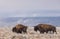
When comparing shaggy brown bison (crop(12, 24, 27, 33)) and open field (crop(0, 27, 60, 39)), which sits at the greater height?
shaggy brown bison (crop(12, 24, 27, 33))

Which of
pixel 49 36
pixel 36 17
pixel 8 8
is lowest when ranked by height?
pixel 49 36

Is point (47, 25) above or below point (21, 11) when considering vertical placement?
below

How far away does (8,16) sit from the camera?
160 centimetres

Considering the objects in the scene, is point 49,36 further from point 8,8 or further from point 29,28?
point 8,8

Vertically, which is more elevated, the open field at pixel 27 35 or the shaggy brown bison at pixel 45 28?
the shaggy brown bison at pixel 45 28

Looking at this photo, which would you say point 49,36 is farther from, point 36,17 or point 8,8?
point 8,8

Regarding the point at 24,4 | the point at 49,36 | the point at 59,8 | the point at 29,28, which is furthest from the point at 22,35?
the point at 59,8

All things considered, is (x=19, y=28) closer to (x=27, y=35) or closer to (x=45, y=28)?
(x=27, y=35)

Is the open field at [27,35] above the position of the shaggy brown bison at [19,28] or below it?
below

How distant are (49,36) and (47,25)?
12cm

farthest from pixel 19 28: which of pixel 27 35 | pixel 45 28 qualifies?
pixel 45 28

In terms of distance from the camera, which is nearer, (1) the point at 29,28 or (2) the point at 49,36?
(2) the point at 49,36

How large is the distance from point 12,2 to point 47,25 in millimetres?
420

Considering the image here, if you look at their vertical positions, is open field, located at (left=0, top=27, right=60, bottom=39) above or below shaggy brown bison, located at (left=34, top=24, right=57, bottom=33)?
below
